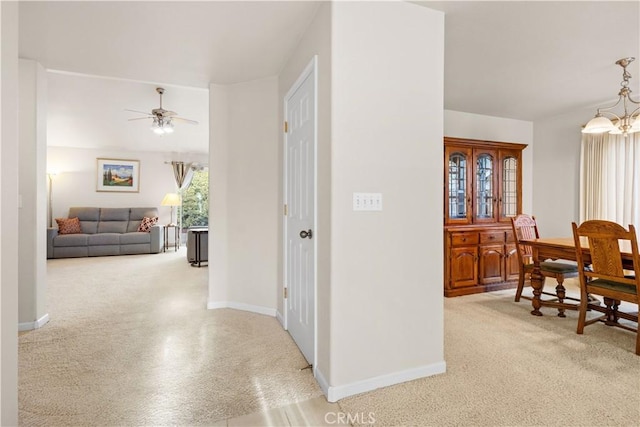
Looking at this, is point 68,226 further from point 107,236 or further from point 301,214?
point 301,214

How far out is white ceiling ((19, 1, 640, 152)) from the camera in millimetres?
2152

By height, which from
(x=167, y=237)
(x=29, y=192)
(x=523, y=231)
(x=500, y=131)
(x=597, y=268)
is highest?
(x=500, y=131)

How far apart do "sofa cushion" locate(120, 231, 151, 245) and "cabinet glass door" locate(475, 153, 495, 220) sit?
645cm

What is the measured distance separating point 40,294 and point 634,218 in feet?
20.4

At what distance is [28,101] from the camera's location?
286cm

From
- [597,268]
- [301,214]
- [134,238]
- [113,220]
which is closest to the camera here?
[301,214]

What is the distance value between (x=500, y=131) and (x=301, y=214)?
378 centimetres

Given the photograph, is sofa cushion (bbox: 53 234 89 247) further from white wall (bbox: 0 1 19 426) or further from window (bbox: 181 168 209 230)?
white wall (bbox: 0 1 19 426)

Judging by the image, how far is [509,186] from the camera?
4535 mm

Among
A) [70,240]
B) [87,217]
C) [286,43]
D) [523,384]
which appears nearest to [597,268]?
[523,384]

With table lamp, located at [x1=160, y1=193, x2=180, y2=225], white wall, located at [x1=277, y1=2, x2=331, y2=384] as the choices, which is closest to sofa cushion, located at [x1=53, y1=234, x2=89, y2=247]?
table lamp, located at [x1=160, y1=193, x2=180, y2=225]

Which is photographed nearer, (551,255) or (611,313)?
(611,313)

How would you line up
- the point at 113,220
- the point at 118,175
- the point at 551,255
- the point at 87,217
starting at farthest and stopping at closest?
the point at 118,175, the point at 113,220, the point at 87,217, the point at 551,255

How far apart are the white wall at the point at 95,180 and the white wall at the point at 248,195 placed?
218 inches
